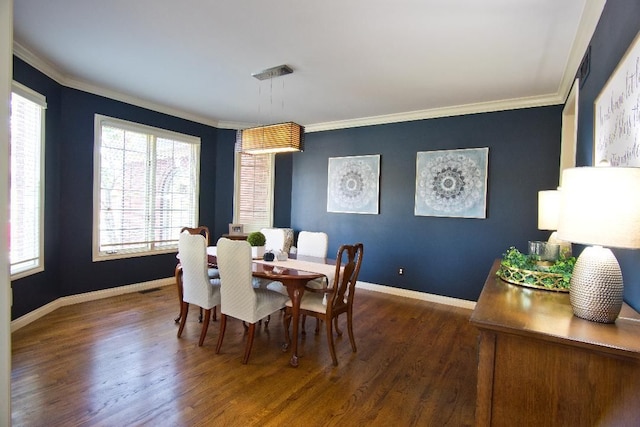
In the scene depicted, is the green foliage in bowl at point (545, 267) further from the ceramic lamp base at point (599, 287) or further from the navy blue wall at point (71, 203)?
the navy blue wall at point (71, 203)

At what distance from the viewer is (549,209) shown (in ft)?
7.18

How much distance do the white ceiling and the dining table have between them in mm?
1835

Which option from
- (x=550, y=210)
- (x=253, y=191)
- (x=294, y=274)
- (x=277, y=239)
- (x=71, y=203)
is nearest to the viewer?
(x=550, y=210)

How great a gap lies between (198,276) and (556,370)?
2541mm

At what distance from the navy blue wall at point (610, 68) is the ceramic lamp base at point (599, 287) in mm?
295

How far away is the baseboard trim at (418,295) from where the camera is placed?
13.7ft

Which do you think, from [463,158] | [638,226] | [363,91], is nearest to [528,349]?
[638,226]

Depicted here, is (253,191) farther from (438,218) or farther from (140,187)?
(438,218)

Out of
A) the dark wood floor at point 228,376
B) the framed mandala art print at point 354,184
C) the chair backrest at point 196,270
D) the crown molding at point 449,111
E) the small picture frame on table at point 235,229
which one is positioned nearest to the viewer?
the dark wood floor at point 228,376

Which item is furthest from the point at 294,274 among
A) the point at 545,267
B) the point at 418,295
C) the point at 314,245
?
the point at 418,295

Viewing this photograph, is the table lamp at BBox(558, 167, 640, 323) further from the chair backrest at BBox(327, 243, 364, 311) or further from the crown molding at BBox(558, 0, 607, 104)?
the crown molding at BBox(558, 0, 607, 104)

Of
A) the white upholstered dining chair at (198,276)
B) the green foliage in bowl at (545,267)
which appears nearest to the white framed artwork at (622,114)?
the green foliage in bowl at (545,267)

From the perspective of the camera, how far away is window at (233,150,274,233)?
18.0 ft

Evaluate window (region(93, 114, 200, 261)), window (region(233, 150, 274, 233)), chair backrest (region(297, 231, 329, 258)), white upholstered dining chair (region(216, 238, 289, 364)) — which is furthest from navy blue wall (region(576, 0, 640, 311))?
window (region(93, 114, 200, 261))
